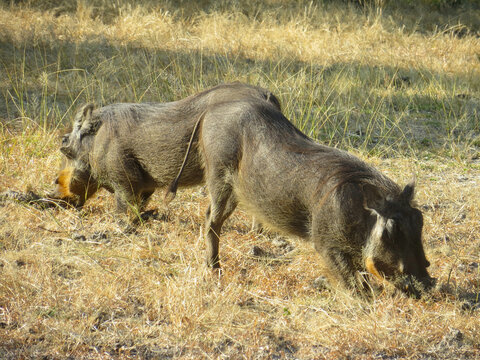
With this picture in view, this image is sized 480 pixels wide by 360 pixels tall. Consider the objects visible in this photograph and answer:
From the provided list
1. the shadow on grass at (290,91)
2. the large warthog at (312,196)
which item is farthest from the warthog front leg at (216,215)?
the shadow on grass at (290,91)

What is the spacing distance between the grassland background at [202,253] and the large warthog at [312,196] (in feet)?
0.72

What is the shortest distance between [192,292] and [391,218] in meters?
1.06

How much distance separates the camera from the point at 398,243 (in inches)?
119

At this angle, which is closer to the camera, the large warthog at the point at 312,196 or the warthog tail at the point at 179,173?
the large warthog at the point at 312,196

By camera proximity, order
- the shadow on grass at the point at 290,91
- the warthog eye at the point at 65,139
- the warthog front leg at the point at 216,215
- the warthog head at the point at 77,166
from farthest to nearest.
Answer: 1. the shadow on grass at the point at 290,91
2. the warthog eye at the point at 65,139
3. the warthog head at the point at 77,166
4. the warthog front leg at the point at 216,215

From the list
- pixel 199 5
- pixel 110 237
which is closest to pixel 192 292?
pixel 110 237

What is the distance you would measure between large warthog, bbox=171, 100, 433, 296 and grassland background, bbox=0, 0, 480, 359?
8.6 inches

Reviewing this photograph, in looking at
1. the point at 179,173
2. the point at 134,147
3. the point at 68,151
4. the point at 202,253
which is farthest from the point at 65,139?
the point at 202,253

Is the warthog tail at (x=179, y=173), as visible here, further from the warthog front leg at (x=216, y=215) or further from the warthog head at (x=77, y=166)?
the warthog head at (x=77, y=166)

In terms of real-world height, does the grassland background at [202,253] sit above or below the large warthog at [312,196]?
below

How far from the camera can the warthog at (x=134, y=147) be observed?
374 centimetres

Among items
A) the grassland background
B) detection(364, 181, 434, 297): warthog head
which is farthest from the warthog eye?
detection(364, 181, 434, 297): warthog head

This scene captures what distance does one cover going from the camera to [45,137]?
521 centimetres

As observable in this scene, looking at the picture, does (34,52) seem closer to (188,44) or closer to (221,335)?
(188,44)
